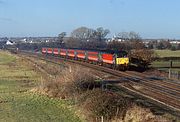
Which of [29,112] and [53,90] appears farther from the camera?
[53,90]

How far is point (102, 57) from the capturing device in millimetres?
62719

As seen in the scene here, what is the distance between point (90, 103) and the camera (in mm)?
25375

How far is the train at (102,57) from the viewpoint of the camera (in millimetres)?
Result: 56072

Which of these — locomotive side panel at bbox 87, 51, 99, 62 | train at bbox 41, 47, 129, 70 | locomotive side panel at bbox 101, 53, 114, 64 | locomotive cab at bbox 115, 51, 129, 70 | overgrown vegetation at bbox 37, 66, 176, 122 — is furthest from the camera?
locomotive side panel at bbox 87, 51, 99, 62

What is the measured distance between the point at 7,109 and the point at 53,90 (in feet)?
22.2

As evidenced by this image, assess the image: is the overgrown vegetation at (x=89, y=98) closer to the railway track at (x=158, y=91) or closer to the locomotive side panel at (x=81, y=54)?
the railway track at (x=158, y=91)

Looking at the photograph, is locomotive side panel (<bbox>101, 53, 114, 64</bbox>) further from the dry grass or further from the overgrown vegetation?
the dry grass

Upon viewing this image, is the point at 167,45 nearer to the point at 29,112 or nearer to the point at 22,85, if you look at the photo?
the point at 22,85

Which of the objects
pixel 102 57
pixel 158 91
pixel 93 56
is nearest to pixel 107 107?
pixel 158 91

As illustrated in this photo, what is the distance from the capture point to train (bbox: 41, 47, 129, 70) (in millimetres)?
56072

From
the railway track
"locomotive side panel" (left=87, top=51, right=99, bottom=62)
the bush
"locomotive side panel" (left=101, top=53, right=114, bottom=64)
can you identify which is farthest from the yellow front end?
the bush

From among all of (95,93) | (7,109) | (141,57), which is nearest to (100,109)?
(95,93)

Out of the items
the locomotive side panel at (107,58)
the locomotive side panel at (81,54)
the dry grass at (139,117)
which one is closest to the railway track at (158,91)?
the dry grass at (139,117)

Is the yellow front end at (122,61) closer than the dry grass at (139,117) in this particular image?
No
